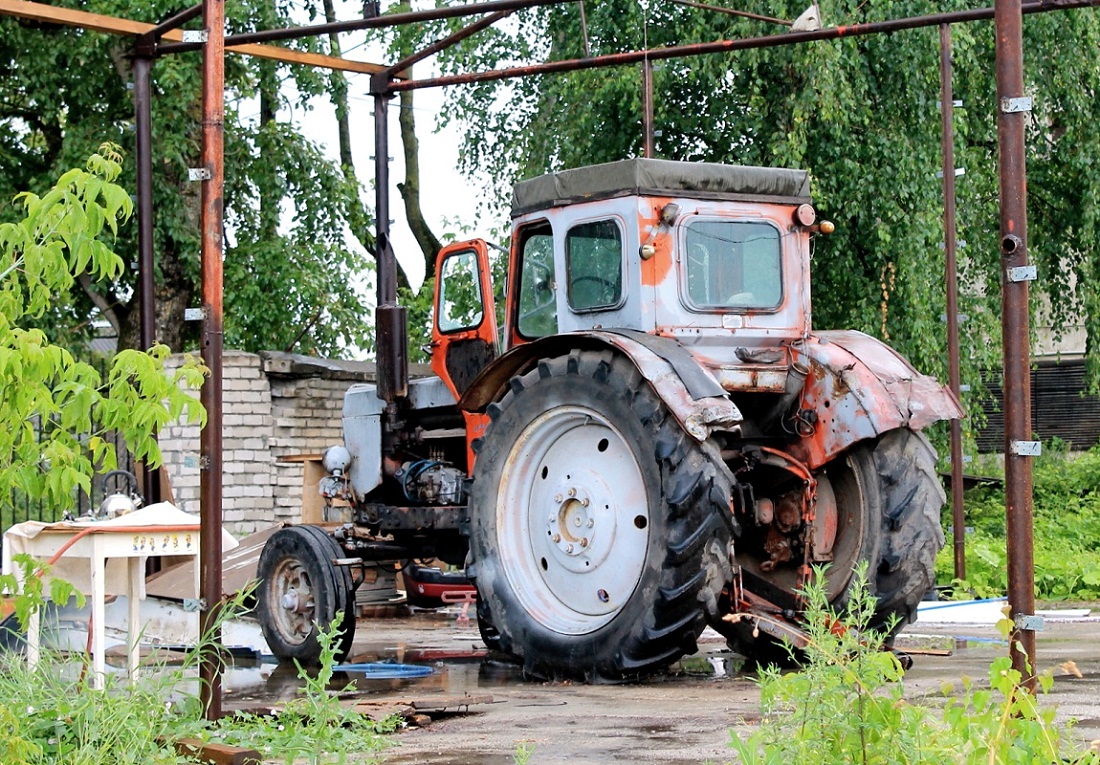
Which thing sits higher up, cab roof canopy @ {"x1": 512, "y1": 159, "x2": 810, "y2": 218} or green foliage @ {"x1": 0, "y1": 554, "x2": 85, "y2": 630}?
cab roof canopy @ {"x1": 512, "y1": 159, "x2": 810, "y2": 218}

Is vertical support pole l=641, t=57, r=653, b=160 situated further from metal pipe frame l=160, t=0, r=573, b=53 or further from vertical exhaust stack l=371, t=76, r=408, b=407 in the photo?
metal pipe frame l=160, t=0, r=573, b=53

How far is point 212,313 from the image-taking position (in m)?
7.43

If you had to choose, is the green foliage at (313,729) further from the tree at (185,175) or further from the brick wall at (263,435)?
the tree at (185,175)

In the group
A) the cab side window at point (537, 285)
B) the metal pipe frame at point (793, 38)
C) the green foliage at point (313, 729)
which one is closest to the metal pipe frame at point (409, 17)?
the cab side window at point (537, 285)

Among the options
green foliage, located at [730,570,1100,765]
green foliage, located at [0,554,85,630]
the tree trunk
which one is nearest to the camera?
green foliage, located at [730,570,1100,765]

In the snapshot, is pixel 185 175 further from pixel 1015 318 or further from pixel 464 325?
pixel 1015 318

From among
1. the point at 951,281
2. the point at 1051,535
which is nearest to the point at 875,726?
the point at 951,281

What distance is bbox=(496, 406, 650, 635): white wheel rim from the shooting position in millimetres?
8656

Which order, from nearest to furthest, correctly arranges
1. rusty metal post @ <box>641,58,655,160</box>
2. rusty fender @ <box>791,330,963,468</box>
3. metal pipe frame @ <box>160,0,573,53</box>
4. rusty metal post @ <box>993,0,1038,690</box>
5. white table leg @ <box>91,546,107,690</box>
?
rusty metal post @ <box>993,0,1038,690</box>, white table leg @ <box>91,546,107,690</box>, rusty fender @ <box>791,330,963,468</box>, metal pipe frame @ <box>160,0,573,53</box>, rusty metal post @ <box>641,58,655,160</box>

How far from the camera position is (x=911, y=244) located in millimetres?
15469

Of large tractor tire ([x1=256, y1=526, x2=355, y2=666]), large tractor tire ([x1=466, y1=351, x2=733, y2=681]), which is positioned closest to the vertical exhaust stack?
large tractor tire ([x1=256, y1=526, x2=355, y2=666])

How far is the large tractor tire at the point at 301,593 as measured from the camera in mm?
9945

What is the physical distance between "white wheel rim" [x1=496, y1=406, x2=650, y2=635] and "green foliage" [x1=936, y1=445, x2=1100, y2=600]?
3650mm

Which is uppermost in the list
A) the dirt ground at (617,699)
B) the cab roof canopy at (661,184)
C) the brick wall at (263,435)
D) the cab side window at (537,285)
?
the cab roof canopy at (661,184)
